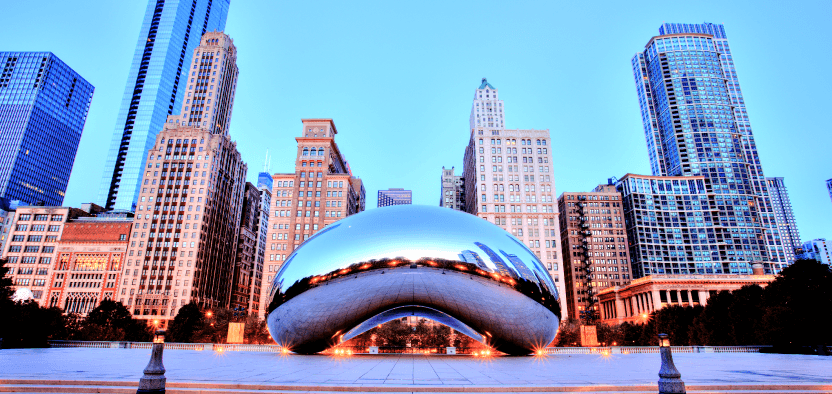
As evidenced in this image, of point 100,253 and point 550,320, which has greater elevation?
point 100,253

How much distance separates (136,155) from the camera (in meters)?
139

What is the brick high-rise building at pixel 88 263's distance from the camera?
99.4m

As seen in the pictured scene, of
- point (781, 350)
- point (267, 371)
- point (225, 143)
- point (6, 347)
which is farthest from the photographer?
point (225, 143)

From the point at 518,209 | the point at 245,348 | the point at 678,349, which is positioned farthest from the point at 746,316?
the point at 518,209

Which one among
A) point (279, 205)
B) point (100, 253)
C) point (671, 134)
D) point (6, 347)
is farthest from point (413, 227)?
point (671, 134)

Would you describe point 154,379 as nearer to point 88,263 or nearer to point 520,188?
point 520,188

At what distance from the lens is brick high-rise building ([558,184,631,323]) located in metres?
122

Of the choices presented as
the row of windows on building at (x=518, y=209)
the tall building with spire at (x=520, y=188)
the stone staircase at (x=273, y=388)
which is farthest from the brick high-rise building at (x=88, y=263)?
the stone staircase at (x=273, y=388)

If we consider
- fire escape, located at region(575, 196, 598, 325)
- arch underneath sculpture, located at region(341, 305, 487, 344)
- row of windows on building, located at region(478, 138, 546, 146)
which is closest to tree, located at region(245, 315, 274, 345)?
arch underneath sculpture, located at region(341, 305, 487, 344)

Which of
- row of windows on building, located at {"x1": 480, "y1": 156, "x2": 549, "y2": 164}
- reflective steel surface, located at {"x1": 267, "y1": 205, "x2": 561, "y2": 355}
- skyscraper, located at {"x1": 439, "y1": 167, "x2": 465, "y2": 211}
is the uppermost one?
skyscraper, located at {"x1": 439, "y1": 167, "x2": 465, "y2": 211}

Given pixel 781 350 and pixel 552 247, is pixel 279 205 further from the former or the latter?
pixel 781 350

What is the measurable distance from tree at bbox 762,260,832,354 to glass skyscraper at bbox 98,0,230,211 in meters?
154

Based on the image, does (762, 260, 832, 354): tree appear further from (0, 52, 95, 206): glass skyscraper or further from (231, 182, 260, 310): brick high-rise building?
(0, 52, 95, 206): glass skyscraper

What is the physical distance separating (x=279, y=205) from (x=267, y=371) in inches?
3676
